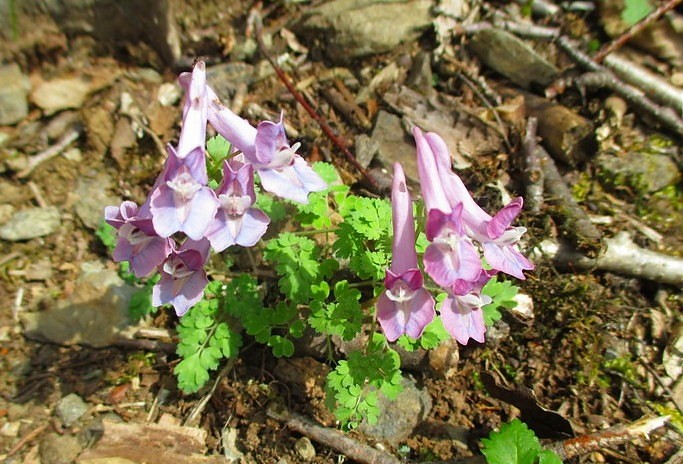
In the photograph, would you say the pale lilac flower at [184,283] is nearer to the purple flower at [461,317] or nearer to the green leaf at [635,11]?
the purple flower at [461,317]

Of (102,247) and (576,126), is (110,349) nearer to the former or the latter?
(102,247)

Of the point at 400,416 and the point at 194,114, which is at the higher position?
the point at 194,114

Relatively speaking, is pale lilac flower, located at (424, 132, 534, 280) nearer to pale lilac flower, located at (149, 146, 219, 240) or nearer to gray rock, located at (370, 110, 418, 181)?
pale lilac flower, located at (149, 146, 219, 240)

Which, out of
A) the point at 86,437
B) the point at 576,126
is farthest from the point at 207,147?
the point at 576,126

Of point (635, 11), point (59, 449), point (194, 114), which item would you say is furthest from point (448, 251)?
point (635, 11)

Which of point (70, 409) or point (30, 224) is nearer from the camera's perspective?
point (70, 409)

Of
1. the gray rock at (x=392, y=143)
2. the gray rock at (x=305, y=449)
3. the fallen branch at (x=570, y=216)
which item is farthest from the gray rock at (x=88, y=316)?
the fallen branch at (x=570, y=216)

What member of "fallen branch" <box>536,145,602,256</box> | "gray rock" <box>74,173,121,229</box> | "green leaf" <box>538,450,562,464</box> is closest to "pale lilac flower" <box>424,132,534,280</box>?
"green leaf" <box>538,450,562,464</box>

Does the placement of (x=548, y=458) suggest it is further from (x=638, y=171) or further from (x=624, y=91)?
(x=624, y=91)
